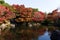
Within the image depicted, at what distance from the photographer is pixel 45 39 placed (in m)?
27.3

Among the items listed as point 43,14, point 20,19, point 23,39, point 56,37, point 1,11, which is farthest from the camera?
point 43,14

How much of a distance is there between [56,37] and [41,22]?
34628 mm

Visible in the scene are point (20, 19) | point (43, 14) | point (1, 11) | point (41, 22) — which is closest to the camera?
point (1, 11)

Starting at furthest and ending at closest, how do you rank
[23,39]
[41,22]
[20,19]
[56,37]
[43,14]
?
[43,14] < [41,22] < [20,19] < [23,39] < [56,37]

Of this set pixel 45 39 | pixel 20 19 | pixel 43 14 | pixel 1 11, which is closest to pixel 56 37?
pixel 45 39

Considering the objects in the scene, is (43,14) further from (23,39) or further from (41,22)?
(23,39)

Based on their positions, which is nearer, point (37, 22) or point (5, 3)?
point (5, 3)

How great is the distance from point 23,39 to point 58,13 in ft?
114

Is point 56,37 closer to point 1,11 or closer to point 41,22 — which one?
point 1,11

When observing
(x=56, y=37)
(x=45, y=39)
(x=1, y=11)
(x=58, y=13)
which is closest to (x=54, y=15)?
(x=58, y=13)

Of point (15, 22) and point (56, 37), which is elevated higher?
point (56, 37)

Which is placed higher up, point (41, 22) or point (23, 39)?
point (23, 39)

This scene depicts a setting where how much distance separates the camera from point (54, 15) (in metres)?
59.2

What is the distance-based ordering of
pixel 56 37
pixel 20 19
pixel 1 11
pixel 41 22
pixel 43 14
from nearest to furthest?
pixel 56 37 < pixel 1 11 < pixel 20 19 < pixel 41 22 < pixel 43 14
